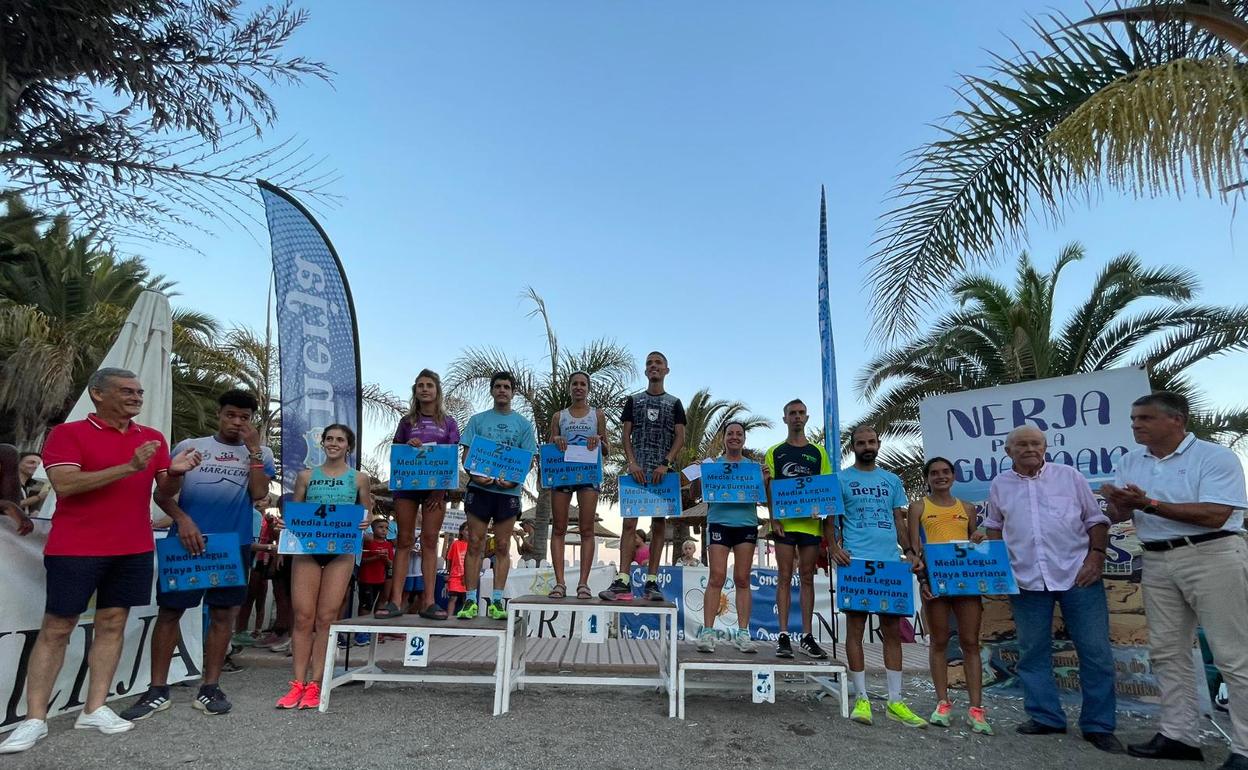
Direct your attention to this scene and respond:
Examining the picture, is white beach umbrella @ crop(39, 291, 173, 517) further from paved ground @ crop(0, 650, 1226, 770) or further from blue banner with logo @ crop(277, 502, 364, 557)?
paved ground @ crop(0, 650, 1226, 770)

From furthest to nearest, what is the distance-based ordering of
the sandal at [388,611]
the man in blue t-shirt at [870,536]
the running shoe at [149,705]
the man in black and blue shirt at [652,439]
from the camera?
the man in black and blue shirt at [652,439], the sandal at [388,611], the man in blue t-shirt at [870,536], the running shoe at [149,705]

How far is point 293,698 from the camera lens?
17.4 ft

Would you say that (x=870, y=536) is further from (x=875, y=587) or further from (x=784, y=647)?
(x=784, y=647)

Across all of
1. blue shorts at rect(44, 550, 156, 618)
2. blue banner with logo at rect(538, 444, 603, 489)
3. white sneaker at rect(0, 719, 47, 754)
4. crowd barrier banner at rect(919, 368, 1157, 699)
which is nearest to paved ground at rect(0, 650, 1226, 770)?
white sneaker at rect(0, 719, 47, 754)

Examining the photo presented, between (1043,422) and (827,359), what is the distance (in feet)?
8.02

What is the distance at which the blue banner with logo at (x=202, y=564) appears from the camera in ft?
16.7

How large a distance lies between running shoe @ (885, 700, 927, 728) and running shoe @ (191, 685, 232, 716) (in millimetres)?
4693

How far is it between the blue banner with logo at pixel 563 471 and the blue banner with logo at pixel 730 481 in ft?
2.97

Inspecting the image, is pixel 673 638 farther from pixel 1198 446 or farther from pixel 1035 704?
pixel 1198 446

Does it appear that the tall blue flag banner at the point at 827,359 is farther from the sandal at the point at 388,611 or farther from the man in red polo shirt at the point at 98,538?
the man in red polo shirt at the point at 98,538

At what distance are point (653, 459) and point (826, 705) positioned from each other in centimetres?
245

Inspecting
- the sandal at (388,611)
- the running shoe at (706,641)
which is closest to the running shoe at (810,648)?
the running shoe at (706,641)

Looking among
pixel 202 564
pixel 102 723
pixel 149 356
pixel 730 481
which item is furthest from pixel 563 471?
pixel 149 356

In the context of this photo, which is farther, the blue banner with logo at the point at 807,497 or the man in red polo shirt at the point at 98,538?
the blue banner with logo at the point at 807,497
